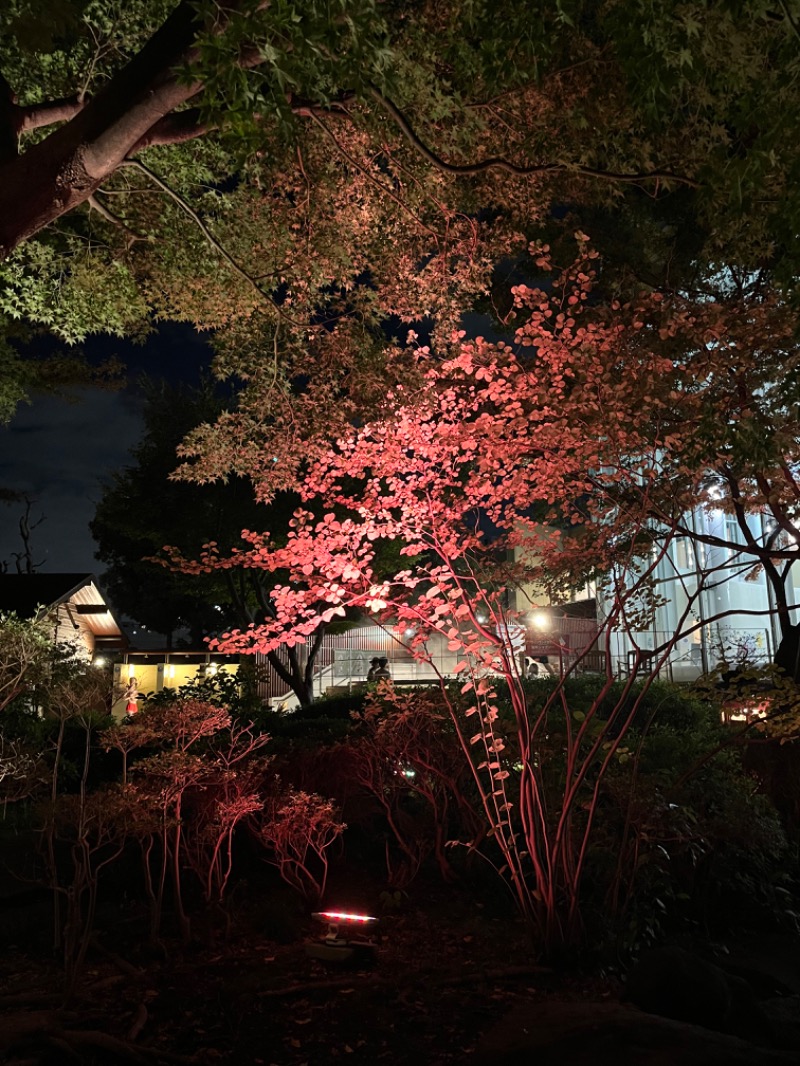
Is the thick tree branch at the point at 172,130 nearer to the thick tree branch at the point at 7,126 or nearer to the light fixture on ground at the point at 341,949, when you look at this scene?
the thick tree branch at the point at 7,126

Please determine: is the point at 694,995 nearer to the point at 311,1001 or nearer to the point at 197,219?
the point at 311,1001

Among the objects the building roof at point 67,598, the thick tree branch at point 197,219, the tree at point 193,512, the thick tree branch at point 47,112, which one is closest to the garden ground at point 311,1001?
the thick tree branch at point 197,219

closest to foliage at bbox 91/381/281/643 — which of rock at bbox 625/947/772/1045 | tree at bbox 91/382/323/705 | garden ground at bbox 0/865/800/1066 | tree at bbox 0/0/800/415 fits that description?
tree at bbox 91/382/323/705

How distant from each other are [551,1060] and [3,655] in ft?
16.5

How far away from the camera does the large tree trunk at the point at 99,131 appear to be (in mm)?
4594

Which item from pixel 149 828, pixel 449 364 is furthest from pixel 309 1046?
pixel 449 364

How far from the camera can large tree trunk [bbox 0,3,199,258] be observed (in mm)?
4594

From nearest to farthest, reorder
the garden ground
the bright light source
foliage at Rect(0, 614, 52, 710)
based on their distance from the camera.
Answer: the garden ground, foliage at Rect(0, 614, 52, 710), the bright light source

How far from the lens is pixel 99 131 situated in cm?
465

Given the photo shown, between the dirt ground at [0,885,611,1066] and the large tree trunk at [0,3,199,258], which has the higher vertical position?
the large tree trunk at [0,3,199,258]

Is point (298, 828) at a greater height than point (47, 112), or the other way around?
point (47, 112)

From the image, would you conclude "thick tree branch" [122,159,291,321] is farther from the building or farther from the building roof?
the building

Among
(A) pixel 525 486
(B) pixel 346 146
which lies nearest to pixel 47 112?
(B) pixel 346 146

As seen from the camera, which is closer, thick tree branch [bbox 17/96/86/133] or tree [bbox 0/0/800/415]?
tree [bbox 0/0/800/415]
